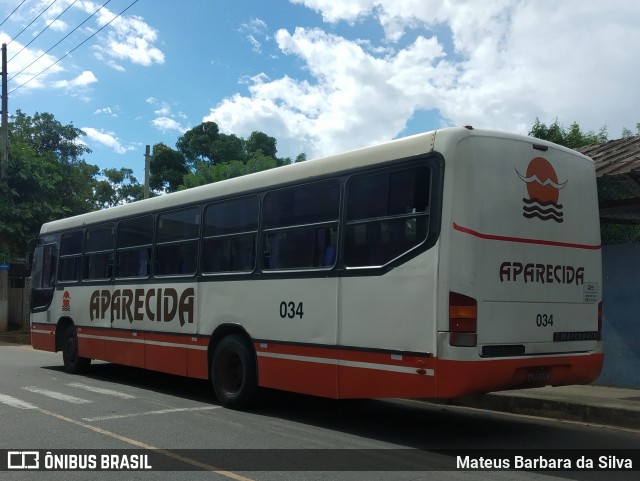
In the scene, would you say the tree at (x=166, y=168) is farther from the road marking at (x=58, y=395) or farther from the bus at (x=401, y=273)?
the bus at (x=401, y=273)

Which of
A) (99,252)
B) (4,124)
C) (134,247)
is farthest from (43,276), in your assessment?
(4,124)

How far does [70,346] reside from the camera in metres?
12.7

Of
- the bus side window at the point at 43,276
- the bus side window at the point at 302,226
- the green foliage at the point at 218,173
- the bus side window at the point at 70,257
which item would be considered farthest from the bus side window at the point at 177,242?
the green foliage at the point at 218,173

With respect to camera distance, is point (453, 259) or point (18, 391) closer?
point (453, 259)

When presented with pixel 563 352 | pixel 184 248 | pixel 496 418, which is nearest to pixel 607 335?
pixel 496 418

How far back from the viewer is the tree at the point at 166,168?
131ft

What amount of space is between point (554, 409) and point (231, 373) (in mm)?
4391

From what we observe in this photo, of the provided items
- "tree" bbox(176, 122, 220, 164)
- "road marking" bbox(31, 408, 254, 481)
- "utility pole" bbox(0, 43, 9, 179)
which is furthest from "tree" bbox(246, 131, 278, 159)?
"road marking" bbox(31, 408, 254, 481)

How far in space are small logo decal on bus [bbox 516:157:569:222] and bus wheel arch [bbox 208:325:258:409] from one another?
389 centimetres

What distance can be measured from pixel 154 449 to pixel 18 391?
497cm

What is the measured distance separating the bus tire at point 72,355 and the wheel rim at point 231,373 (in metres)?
4.85

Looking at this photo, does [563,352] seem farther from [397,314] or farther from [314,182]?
[314,182]

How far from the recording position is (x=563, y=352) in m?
6.83

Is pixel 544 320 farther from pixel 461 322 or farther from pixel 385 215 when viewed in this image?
pixel 385 215
